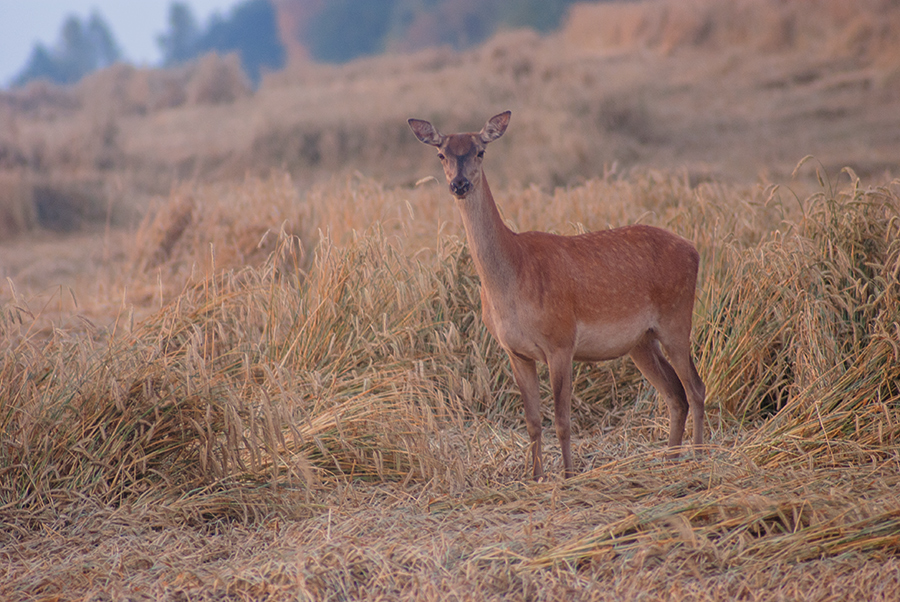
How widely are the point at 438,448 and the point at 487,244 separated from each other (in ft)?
3.58

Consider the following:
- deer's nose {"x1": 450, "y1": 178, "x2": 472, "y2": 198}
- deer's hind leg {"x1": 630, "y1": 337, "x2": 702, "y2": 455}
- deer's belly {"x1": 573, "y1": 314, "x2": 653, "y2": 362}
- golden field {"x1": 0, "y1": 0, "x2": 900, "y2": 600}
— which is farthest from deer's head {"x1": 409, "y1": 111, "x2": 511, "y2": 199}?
deer's hind leg {"x1": 630, "y1": 337, "x2": 702, "y2": 455}

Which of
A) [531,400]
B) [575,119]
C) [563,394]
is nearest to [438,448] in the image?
[531,400]

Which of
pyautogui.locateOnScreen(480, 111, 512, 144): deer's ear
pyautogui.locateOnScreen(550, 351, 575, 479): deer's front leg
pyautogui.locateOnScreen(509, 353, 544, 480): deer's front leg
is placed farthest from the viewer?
pyautogui.locateOnScreen(509, 353, 544, 480): deer's front leg

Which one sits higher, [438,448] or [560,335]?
[560,335]

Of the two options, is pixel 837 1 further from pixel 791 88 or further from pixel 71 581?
pixel 71 581

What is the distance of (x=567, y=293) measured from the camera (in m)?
4.54

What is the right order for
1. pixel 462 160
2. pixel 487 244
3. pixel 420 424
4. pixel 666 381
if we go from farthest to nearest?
pixel 666 381 → pixel 420 424 → pixel 487 244 → pixel 462 160

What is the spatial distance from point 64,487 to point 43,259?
298 inches

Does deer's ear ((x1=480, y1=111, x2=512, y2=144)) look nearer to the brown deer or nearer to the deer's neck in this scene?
the brown deer

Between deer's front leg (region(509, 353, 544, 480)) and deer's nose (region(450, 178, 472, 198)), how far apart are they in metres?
0.92

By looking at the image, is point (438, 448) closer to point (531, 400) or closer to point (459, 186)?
point (531, 400)

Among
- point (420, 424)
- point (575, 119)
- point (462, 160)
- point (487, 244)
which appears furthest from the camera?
point (575, 119)

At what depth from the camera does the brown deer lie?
4449mm

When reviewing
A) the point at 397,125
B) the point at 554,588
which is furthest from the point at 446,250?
the point at 397,125
